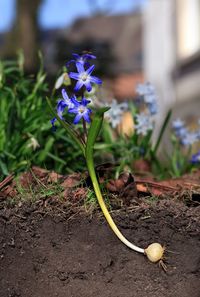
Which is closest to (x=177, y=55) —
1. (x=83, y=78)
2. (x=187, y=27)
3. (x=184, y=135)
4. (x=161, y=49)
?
(x=187, y=27)

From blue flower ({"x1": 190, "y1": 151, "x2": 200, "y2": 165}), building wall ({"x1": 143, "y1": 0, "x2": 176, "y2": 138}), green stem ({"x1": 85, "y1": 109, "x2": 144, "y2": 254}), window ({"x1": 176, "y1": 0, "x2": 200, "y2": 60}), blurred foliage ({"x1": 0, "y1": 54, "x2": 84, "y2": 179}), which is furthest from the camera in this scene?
building wall ({"x1": 143, "y1": 0, "x2": 176, "y2": 138})

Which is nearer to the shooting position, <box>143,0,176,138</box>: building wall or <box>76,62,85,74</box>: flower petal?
<box>76,62,85,74</box>: flower petal

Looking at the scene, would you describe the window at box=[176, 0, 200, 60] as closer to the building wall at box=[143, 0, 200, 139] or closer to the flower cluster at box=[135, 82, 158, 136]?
the building wall at box=[143, 0, 200, 139]

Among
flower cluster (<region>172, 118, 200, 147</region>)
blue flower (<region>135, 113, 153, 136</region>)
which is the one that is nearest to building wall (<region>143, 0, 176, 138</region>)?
flower cluster (<region>172, 118, 200, 147</region>)

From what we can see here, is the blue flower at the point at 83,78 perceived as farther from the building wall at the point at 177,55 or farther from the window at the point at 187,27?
the window at the point at 187,27

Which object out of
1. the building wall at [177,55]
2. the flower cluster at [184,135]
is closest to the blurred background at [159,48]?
the building wall at [177,55]

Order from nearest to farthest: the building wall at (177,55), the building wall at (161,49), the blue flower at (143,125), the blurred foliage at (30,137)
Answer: the blurred foliage at (30,137), the blue flower at (143,125), the building wall at (177,55), the building wall at (161,49)

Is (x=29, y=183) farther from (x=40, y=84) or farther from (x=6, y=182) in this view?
(x=40, y=84)

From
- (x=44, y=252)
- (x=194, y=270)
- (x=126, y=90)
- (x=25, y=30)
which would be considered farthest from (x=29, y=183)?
(x=126, y=90)
